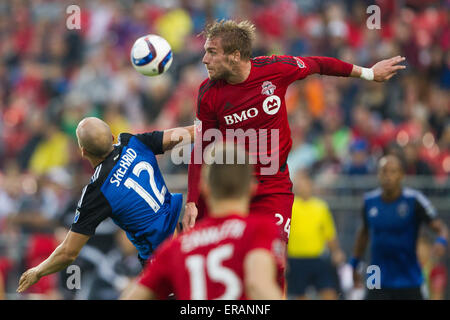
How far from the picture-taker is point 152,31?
16688mm

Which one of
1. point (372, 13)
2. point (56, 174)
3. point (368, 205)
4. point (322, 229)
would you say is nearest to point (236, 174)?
point (368, 205)

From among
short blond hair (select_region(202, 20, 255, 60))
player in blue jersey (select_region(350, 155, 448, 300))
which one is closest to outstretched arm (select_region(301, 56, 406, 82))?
short blond hair (select_region(202, 20, 255, 60))

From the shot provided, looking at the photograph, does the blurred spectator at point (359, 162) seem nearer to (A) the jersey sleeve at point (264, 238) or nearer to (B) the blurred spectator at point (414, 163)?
(B) the blurred spectator at point (414, 163)

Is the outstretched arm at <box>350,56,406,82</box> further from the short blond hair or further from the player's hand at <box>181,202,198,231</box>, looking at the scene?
the player's hand at <box>181,202,198,231</box>

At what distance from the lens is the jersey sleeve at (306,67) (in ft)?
23.1

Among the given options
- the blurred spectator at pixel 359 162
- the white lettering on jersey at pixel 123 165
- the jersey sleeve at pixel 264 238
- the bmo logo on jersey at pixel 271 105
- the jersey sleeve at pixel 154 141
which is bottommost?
the jersey sleeve at pixel 264 238

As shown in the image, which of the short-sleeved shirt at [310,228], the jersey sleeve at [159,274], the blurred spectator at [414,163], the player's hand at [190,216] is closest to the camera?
the jersey sleeve at [159,274]

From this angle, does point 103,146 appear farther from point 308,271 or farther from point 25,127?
point 25,127

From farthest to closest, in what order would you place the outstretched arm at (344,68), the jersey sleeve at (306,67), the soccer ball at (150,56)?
the soccer ball at (150,56) < the outstretched arm at (344,68) < the jersey sleeve at (306,67)

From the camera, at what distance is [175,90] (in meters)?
15.3

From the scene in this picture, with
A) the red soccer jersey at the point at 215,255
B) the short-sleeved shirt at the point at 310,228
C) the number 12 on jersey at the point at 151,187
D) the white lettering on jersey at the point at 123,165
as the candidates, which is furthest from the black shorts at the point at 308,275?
the red soccer jersey at the point at 215,255

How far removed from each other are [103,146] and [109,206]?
21.5 inches

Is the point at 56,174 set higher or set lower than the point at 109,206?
higher

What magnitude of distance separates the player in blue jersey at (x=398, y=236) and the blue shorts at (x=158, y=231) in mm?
3352
